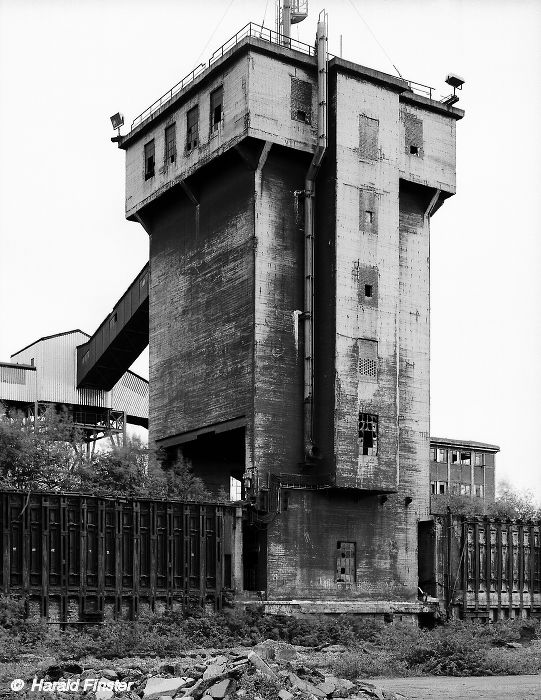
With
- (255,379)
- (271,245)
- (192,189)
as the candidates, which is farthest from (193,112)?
(255,379)

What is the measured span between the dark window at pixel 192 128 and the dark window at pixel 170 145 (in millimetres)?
1284

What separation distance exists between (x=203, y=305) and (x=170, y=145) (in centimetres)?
819

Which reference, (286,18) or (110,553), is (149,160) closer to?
(286,18)

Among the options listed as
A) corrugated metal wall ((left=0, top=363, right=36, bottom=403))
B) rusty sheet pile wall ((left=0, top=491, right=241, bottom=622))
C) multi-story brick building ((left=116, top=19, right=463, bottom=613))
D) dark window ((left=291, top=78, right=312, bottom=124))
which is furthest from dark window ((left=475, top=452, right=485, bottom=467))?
rusty sheet pile wall ((left=0, top=491, right=241, bottom=622))

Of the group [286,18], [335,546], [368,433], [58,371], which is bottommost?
[335,546]

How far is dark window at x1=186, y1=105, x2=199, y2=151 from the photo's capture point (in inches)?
2328

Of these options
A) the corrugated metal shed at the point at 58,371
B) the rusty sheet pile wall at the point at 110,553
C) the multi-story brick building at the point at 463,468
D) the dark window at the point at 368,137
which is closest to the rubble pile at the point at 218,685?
the rusty sheet pile wall at the point at 110,553

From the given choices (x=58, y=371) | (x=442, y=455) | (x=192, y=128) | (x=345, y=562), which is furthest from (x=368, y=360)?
(x=442, y=455)

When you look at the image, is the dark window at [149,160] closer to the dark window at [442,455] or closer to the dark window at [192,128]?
the dark window at [192,128]

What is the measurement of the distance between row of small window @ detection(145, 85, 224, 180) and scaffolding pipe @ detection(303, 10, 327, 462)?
447 centimetres

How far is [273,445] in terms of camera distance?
5500 cm

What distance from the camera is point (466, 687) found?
34094 mm

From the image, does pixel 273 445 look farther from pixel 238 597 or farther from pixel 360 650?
pixel 360 650

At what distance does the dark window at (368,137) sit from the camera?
57719 millimetres
